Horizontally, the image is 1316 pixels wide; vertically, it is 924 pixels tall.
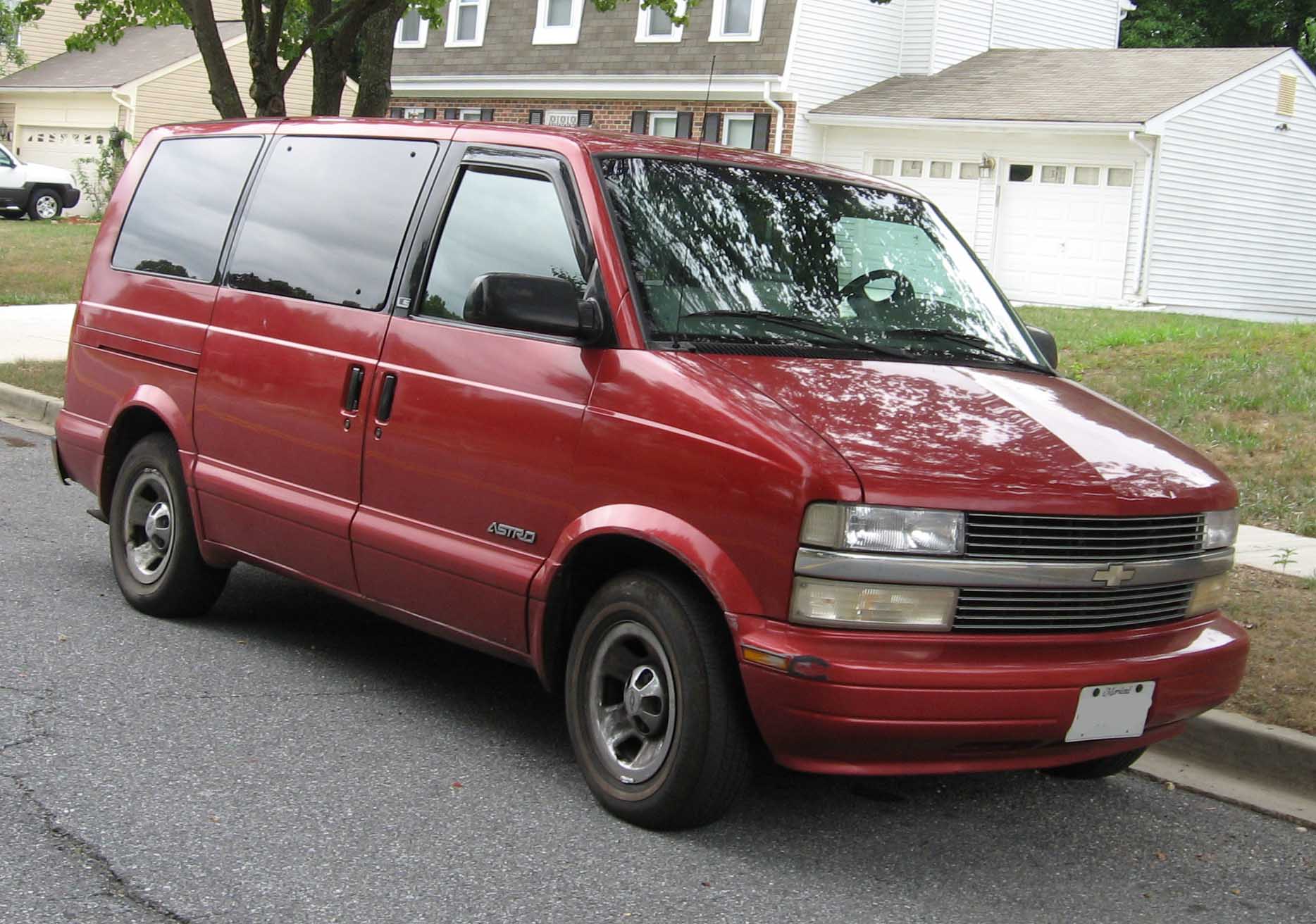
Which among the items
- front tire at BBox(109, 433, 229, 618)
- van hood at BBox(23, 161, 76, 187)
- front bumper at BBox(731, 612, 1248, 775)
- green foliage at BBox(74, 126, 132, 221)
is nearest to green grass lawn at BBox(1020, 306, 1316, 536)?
front bumper at BBox(731, 612, 1248, 775)

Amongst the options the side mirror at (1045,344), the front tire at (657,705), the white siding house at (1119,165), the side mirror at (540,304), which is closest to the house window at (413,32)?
the white siding house at (1119,165)

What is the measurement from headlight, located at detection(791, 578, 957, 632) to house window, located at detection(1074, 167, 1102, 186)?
2360 cm

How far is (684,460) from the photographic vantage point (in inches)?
173

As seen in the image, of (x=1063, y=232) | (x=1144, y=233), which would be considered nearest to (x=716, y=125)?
(x=1063, y=232)

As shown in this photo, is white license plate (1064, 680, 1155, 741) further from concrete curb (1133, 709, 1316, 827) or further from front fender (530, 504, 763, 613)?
concrete curb (1133, 709, 1316, 827)

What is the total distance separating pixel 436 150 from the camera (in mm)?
5559

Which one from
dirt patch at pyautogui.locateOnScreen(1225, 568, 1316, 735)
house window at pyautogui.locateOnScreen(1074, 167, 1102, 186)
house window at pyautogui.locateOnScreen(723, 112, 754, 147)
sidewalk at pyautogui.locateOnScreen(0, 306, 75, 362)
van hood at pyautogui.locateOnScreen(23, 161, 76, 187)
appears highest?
house window at pyautogui.locateOnScreen(723, 112, 754, 147)

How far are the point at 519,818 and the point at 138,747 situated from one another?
1289 millimetres

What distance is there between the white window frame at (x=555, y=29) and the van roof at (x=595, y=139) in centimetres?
2549

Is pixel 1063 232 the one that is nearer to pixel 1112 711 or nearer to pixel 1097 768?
pixel 1097 768

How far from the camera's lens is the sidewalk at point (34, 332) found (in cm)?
1439

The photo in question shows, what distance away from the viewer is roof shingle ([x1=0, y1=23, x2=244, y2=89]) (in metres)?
39.2

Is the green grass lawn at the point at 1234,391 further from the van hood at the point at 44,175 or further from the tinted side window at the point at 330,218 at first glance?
the van hood at the point at 44,175

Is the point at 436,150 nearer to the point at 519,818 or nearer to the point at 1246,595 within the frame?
the point at 519,818
